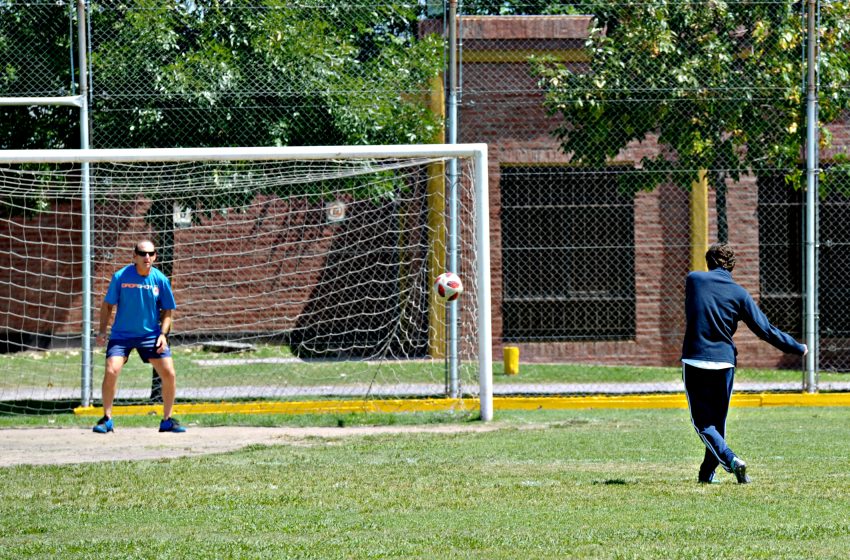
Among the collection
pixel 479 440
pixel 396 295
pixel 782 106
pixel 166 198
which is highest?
pixel 782 106

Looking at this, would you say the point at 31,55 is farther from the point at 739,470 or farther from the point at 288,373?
the point at 739,470

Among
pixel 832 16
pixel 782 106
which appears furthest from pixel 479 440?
pixel 832 16

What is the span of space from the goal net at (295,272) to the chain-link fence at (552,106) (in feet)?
1.91

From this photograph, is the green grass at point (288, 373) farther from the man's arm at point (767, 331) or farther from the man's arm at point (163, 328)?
the man's arm at point (767, 331)

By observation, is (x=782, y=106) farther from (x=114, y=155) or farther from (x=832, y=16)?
(x=114, y=155)

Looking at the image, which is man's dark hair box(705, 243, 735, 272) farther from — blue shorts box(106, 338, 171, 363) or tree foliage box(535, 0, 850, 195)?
tree foliage box(535, 0, 850, 195)

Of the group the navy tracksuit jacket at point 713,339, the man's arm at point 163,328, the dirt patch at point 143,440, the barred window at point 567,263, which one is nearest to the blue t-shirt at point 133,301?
the man's arm at point 163,328

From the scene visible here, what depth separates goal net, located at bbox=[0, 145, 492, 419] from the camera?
13.6 metres

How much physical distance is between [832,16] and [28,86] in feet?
32.4

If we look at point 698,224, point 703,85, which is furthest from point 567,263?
point 703,85

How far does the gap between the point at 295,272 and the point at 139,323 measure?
7109 millimetres

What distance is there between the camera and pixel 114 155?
12.5 meters

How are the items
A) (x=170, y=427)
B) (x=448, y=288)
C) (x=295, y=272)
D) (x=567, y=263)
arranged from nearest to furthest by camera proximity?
1. (x=170, y=427)
2. (x=448, y=288)
3. (x=567, y=263)
4. (x=295, y=272)

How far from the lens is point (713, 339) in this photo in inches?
335
